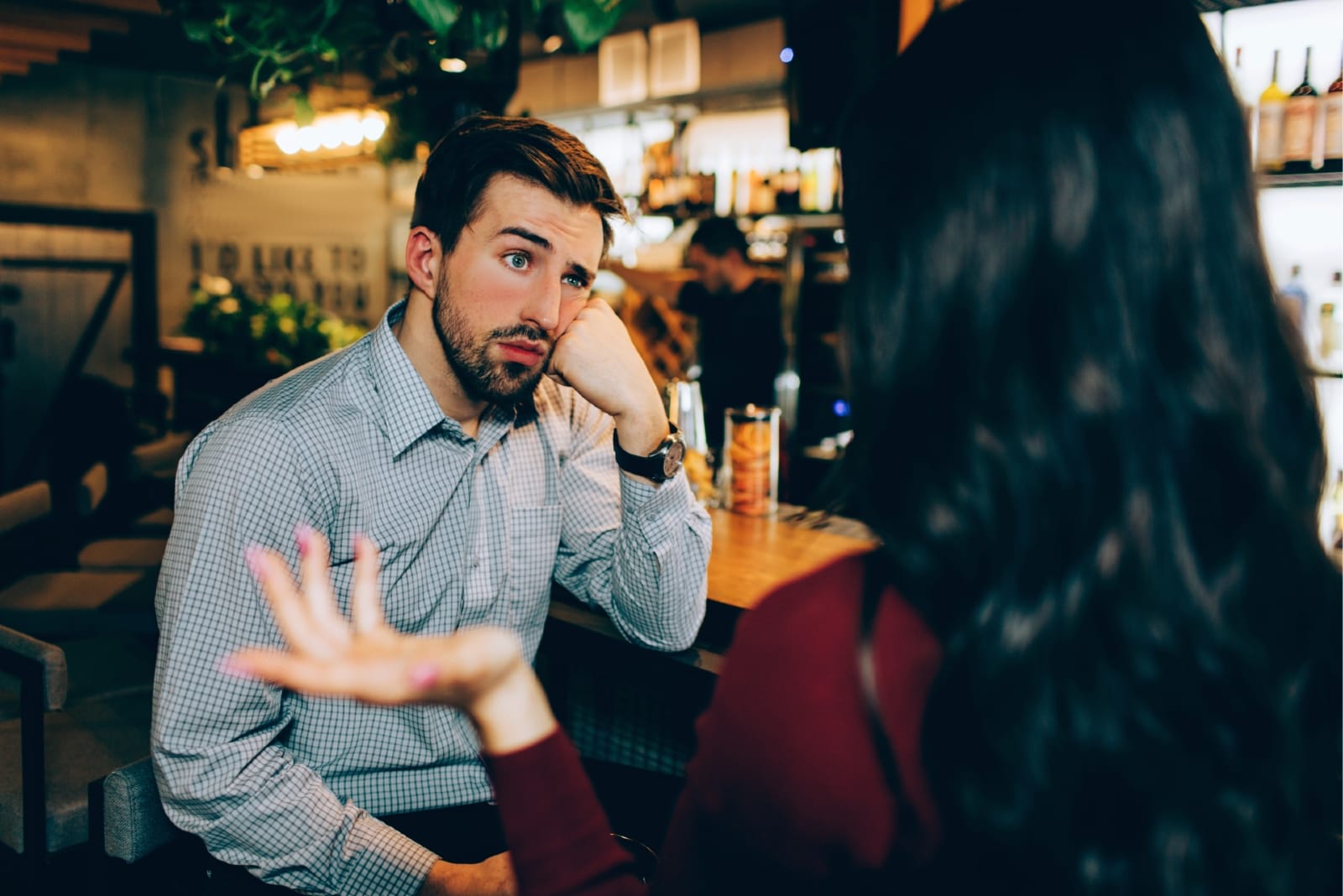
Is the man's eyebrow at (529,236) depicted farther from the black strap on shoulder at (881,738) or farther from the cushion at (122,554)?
the cushion at (122,554)

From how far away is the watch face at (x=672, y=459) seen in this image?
1474 millimetres

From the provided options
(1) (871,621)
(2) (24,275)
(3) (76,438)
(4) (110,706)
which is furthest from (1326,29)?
(2) (24,275)

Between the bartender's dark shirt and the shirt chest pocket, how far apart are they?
3.11 metres

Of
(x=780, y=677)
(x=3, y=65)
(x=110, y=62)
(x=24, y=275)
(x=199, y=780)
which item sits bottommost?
(x=199, y=780)

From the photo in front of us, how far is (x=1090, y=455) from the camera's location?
2.00 feet

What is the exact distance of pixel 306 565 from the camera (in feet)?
2.31

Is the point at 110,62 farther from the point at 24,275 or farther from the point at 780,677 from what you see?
the point at 780,677

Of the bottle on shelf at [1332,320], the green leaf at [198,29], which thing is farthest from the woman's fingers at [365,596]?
the bottle on shelf at [1332,320]

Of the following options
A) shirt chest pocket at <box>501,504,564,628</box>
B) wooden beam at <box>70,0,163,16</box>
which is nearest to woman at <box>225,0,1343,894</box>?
shirt chest pocket at <box>501,504,564,628</box>

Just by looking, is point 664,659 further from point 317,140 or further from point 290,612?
point 317,140

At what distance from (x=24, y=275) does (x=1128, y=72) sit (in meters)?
8.05

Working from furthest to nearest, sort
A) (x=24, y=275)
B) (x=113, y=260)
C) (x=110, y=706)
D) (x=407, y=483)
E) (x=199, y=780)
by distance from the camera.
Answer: (x=113, y=260)
(x=24, y=275)
(x=110, y=706)
(x=407, y=483)
(x=199, y=780)

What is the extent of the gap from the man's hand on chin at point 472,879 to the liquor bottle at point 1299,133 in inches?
103

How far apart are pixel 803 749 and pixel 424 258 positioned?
3.79 feet
